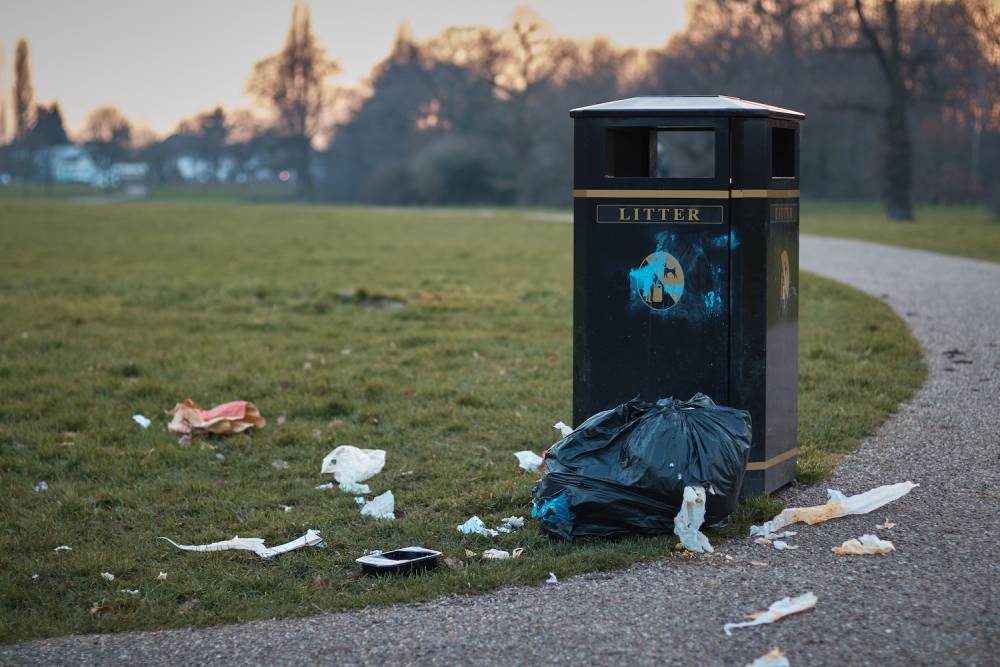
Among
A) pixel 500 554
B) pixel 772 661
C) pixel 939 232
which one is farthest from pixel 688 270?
pixel 939 232

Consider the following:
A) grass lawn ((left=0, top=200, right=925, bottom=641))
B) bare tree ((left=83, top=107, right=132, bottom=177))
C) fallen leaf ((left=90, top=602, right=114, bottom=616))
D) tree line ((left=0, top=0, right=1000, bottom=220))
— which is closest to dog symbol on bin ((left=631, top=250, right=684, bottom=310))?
grass lawn ((left=0, top=200, right=925, bottom=641))

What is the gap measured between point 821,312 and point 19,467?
8054 millimetres

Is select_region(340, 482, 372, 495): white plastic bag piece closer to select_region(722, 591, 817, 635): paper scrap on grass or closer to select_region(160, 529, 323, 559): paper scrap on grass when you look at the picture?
select_region(160, 529, 323, 559): paper scrap on grass

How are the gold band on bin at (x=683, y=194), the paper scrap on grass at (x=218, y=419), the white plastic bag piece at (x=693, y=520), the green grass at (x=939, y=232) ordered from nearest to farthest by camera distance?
1. the white plastic bag piece at (x=693, y=520)
2. the gold band on bin at (x=683, y=194)
3. the paper scrap on grass at (x=218, y=419)
4. the green grass at (x=939, y=232)

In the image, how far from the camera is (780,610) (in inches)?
140

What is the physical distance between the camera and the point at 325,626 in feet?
12.2

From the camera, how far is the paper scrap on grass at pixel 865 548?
4.10 m

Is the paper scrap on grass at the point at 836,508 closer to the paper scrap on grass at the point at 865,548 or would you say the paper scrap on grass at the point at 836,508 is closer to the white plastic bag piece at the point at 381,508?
the paper scrap on grass at the point at 865,548

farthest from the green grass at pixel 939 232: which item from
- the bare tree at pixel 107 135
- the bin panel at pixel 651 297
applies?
the bare tree at pixel 107 135

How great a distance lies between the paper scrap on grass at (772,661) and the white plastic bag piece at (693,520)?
39.3 inches

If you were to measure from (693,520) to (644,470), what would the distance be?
27cm

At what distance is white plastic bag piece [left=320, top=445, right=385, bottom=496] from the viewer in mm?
5541

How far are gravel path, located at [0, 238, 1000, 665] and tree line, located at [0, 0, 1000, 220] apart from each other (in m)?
28.5

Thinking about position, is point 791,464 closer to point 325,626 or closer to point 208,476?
point 325,626
